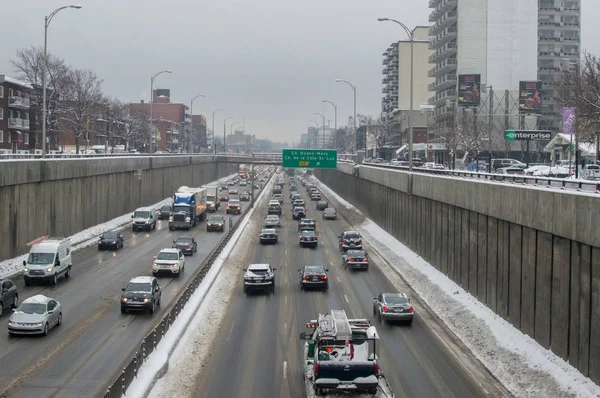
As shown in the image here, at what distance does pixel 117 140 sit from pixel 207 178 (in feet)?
69.9

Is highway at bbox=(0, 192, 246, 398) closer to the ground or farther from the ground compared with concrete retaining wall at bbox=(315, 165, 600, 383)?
closer to the ground

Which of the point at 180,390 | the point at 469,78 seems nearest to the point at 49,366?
the point at 180,390

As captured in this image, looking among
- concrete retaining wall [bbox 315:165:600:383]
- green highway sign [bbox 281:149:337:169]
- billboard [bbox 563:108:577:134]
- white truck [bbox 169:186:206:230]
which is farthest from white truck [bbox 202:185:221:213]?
billboard [bbox 563:108:577:134]

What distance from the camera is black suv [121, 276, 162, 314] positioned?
3150cm

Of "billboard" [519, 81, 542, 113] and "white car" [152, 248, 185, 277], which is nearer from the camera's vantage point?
"white car" [152, 248, 185, 277]

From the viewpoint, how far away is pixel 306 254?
178 ft

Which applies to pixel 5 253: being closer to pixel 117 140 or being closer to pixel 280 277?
pixel 280 277

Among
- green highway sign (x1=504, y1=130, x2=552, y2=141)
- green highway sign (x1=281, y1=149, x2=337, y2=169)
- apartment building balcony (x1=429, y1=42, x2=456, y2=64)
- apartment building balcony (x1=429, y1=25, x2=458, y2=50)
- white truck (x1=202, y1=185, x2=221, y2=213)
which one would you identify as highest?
apartment building balcony (x1=429, y1=25, x2=458, y2=50)

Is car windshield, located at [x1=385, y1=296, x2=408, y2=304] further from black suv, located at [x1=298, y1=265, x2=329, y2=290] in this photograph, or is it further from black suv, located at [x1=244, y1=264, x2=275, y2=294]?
black suv, located at [x1=244, y1=264, x2=275, y2=294]

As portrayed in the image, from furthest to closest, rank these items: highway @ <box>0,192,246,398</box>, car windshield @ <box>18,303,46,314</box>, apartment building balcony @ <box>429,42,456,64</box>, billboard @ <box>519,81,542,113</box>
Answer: apartment building balcony @ <box>429,42,456,64</box> → billboard @ <box>519,81,542,113</box> → car windshield @ <box>18,303,46,314</box> → highway @ <box>0,192,246,398</box>

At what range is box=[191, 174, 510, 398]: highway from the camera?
2188cm

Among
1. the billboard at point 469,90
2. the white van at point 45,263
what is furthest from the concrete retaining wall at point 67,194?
the billboard at point 469,90

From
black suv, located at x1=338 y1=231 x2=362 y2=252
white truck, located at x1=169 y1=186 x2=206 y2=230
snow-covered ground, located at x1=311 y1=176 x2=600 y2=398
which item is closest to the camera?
snow-covered ground, located at x1=311 y1=176 x2=600 y2=398

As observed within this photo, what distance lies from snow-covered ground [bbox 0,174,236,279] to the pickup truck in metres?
27.7
